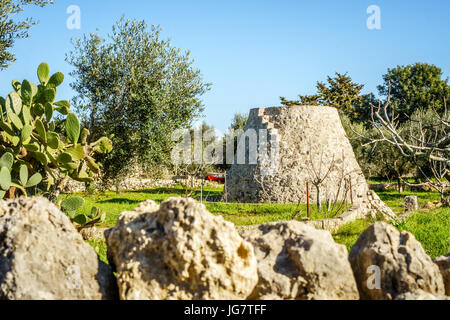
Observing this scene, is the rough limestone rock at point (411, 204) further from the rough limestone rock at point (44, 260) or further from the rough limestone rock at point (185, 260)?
the rough limestone rock at point (44, 260)

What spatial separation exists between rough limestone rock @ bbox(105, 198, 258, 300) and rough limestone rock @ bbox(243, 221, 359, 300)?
0.16 meters

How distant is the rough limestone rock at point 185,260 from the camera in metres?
2.51

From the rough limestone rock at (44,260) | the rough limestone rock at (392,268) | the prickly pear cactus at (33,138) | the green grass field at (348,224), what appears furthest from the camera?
the green grass field at (348,224)

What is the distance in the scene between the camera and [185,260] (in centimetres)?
249

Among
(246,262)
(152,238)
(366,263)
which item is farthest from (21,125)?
(366,263)

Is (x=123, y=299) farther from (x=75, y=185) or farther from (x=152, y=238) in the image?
(x=75, y=185)

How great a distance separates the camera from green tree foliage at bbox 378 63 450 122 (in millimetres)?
41469

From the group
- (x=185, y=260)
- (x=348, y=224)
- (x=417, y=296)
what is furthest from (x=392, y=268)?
(x=348, y=224)

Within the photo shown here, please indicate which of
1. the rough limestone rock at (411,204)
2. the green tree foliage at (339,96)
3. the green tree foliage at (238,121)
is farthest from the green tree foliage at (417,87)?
the rough limestone rock at (411,204)

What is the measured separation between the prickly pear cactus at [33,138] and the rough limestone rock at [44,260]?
7.50ft

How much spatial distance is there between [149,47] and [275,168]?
6619 millimetres

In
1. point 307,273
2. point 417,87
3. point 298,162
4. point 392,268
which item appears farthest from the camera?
point 417,87

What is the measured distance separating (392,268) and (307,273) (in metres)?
0.71

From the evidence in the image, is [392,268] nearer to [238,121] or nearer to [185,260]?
[185,260]
